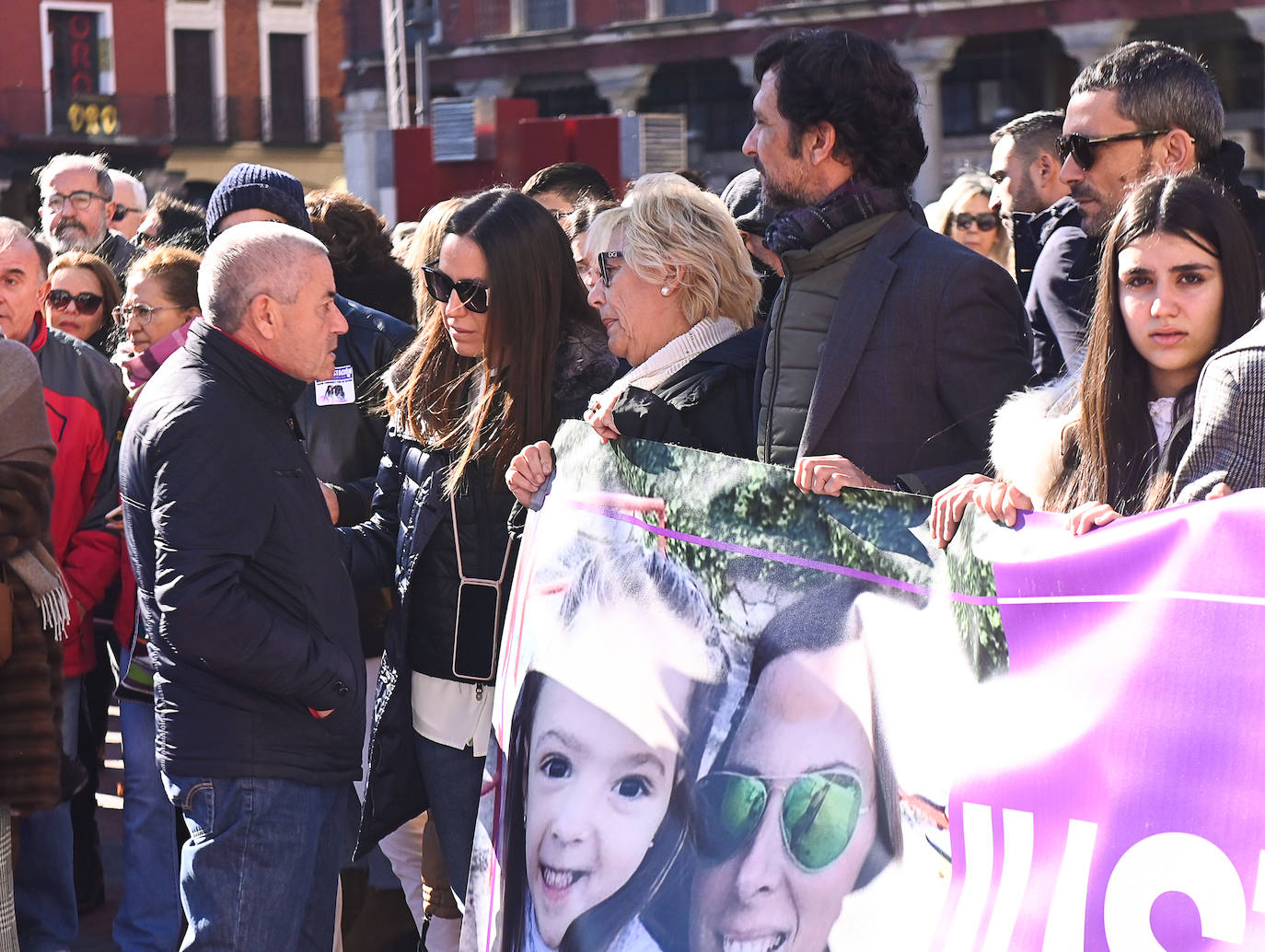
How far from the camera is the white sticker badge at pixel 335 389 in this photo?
4531 millimetres

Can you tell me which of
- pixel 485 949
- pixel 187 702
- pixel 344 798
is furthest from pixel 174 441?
pixel 485 949

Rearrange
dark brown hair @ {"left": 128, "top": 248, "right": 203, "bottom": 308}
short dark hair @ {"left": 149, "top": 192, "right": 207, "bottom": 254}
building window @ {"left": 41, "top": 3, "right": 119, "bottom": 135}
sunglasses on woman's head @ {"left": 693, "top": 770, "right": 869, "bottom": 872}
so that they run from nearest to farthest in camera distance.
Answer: sunglasses on woman's head @ {"left": 693, "top": 770, "right": 869, "bottom": 872}, dark brown hair @ {"left": 128, "top": 248, "right": 203, "bottom": 308}, short dark hair @ {"left": 149, "top": 192, "right": 207, "bottom": 254}, building window @ {"left": 41, "top": 3, "right": 119, "bottom": 135}

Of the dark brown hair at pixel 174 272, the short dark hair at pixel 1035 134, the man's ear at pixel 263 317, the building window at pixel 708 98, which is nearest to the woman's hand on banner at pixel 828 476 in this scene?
the man's ear at pixel 263 317

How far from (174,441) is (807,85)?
56.5 inches

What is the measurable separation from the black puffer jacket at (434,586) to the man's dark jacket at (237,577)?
10.8 inches

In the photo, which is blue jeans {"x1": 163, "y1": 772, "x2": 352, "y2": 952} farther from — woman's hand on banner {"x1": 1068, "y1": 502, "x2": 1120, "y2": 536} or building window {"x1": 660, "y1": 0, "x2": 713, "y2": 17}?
building window {"x1": 660, "y1": 0, "x2": 713, "y2": 17}

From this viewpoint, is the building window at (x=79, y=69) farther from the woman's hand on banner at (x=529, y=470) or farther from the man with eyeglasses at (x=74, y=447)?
the woman's hand on banner at (x=529, y=470)

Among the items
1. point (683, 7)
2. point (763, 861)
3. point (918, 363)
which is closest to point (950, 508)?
point (918, 363)

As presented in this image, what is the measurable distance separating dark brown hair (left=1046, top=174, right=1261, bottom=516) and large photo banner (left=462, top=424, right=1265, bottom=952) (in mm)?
158

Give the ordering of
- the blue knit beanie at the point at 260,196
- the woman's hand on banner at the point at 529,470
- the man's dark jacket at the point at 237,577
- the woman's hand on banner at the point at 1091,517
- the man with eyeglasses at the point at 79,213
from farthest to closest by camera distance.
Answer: the man with eyeglasses at the point at 79,213 < the blue knit beanie at the point at 260,196 < the woman's hand on banner at the point at 529,470 < the man's dark jacket at the point at 237,577 < the woman's hand on banner at the point at 1091,517

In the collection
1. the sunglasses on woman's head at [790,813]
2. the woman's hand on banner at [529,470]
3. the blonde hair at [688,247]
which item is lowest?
the sunglasses on woman's head at [790,813]

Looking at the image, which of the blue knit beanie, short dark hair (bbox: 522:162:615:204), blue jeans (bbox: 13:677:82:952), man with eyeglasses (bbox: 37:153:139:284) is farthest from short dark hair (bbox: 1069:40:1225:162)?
man with eyeglasses (bbox: 37:153:139:284)

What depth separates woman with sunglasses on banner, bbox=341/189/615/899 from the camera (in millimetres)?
3816

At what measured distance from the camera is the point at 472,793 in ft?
12.5
